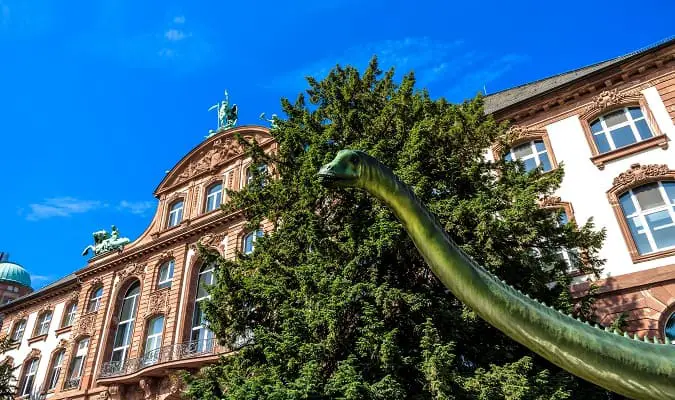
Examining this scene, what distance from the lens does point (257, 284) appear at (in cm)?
1118

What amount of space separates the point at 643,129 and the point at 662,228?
355cm

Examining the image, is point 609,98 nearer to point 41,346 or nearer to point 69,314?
point 69,314

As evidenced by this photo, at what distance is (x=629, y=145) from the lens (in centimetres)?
1510

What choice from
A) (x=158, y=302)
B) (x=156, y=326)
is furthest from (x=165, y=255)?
(x=156, y=326)

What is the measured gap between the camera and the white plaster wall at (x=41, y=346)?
28656 mm

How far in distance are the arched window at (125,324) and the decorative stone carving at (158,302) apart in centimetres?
188

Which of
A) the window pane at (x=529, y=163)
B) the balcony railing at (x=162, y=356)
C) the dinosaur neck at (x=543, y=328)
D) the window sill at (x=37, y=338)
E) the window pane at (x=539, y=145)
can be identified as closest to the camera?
the dinosaur neck at (x=543, y=328)

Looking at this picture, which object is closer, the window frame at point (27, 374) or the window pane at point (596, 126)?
the window pane at point (596, 126)

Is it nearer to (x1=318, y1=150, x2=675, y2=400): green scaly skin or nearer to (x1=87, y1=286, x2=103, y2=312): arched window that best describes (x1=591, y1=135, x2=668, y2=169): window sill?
(x1=318, y1=150, x2=675, y2=400): green scaly skin

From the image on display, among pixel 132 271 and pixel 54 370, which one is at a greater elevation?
pixel 132 271

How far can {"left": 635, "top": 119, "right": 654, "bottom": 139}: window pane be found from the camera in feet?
50.2

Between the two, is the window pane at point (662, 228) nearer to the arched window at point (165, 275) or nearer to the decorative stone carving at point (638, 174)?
the decorative stone carving at point (638, 174)

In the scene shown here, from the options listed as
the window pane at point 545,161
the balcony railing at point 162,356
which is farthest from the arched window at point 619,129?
the balcony railing at point 162,356

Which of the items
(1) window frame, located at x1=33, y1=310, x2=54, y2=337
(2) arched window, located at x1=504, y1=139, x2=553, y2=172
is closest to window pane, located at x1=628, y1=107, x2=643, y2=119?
(2) arched window, located at x1=504, y1=139, x2=553, y2=172
